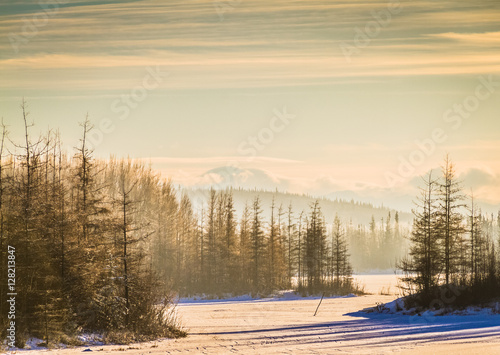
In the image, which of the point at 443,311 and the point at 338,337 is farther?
the point at 443,311

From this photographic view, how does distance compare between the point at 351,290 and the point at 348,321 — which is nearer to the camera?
the point at 348,321

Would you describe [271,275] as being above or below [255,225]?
below

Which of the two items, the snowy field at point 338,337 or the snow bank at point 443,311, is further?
the snow bank at point 443,311

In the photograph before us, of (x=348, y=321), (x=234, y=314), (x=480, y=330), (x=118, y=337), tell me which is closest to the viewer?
(x=118, y=337)

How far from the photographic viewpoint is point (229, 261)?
80.3 metres

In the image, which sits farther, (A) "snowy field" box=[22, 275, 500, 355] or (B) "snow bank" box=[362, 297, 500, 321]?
(B) "snow bank" box=[362, 297, 500, 321]

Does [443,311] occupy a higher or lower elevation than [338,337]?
lower

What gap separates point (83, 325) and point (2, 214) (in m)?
5.99

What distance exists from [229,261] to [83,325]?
2146 inches

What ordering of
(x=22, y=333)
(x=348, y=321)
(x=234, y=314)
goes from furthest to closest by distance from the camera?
(x=234, y=314) → (x=348, y=321) → (x=22, y=333)

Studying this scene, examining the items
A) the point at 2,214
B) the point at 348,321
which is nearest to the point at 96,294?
the point at 2,214

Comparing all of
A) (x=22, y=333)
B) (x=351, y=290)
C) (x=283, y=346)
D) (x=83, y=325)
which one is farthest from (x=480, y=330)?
(x=351, y=290)

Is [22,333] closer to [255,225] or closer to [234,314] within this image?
[234,314]

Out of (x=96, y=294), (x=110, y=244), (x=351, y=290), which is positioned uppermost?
(x=110, y=244)
